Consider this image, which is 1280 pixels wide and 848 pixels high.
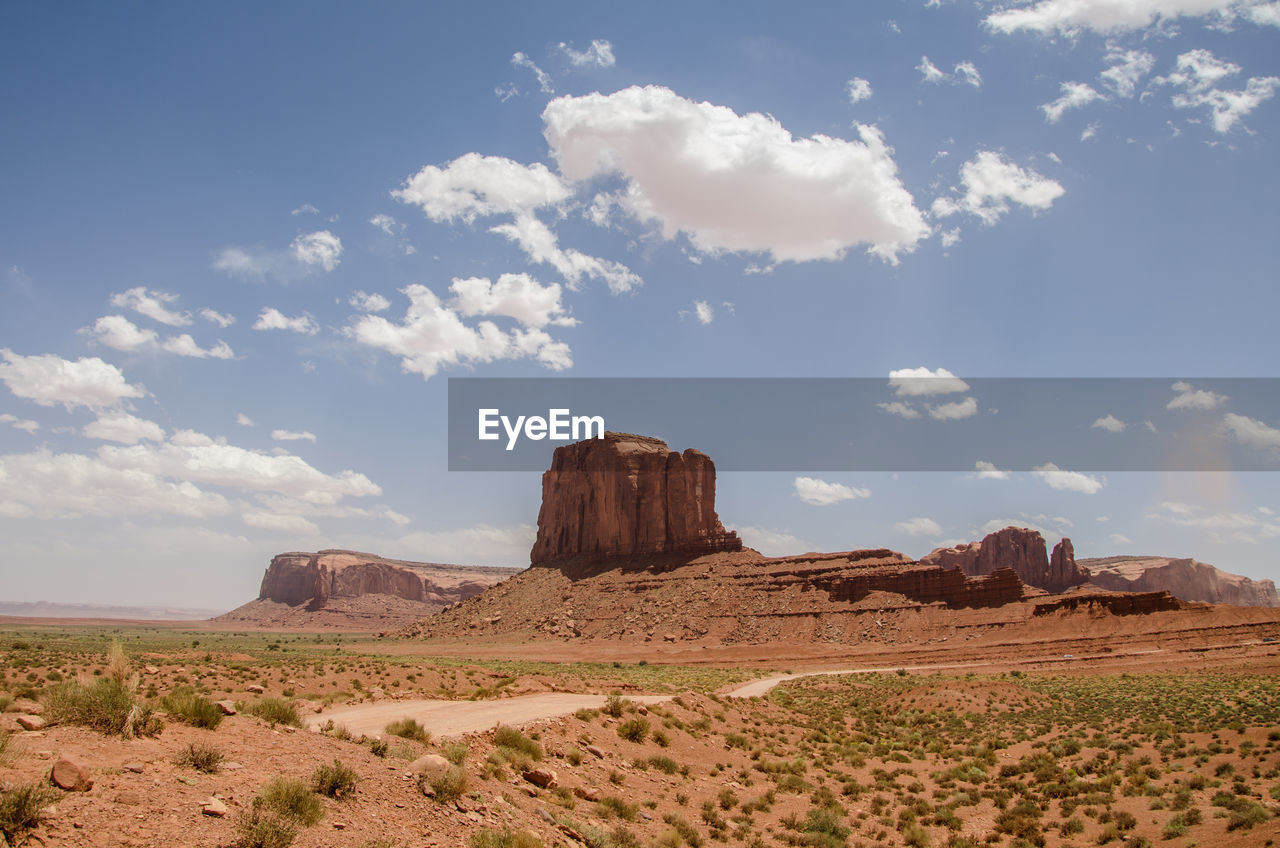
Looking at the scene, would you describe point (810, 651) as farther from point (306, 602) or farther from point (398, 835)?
→ point (306, 602)

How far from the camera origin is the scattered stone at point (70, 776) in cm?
743

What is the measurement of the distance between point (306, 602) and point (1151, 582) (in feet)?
641

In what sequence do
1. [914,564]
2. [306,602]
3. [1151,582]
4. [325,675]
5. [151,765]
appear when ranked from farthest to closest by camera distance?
[306,602] → [1151,582] → [914,564] → [325,675] → [151,765]

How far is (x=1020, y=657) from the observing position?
188 ft

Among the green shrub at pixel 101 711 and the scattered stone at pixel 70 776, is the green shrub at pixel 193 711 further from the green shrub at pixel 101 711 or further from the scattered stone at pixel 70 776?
the scattered stone at pixel 70 776

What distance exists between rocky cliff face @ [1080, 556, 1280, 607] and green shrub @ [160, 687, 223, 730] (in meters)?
171

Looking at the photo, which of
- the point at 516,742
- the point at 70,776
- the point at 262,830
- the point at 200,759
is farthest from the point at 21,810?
the point at 516,742

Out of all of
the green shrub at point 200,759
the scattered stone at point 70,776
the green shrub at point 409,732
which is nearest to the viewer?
the scattered stone at point 70,776

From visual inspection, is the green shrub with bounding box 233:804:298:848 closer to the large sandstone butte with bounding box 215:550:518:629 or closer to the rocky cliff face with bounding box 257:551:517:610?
the large sandstone butte with bounding box 215:550:518:629

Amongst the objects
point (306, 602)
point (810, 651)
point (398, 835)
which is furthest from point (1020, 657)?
point (306, 602)

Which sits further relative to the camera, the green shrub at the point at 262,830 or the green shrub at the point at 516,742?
the green shrub at the point at 516,742

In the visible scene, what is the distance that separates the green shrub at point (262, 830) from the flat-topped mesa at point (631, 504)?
9162 centimetres

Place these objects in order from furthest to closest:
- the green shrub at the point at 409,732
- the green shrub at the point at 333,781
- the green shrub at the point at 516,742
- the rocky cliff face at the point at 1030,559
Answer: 1. the rocky cliff face at the point at 1030,559
2. the green shrub at the point at 516,742
3. the green shrub at the point at 409,732
4. the green shrub at the point at 333,781

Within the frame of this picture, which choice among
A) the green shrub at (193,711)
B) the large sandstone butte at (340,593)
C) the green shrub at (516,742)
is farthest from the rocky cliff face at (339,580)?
the green shrub at (193,711)
